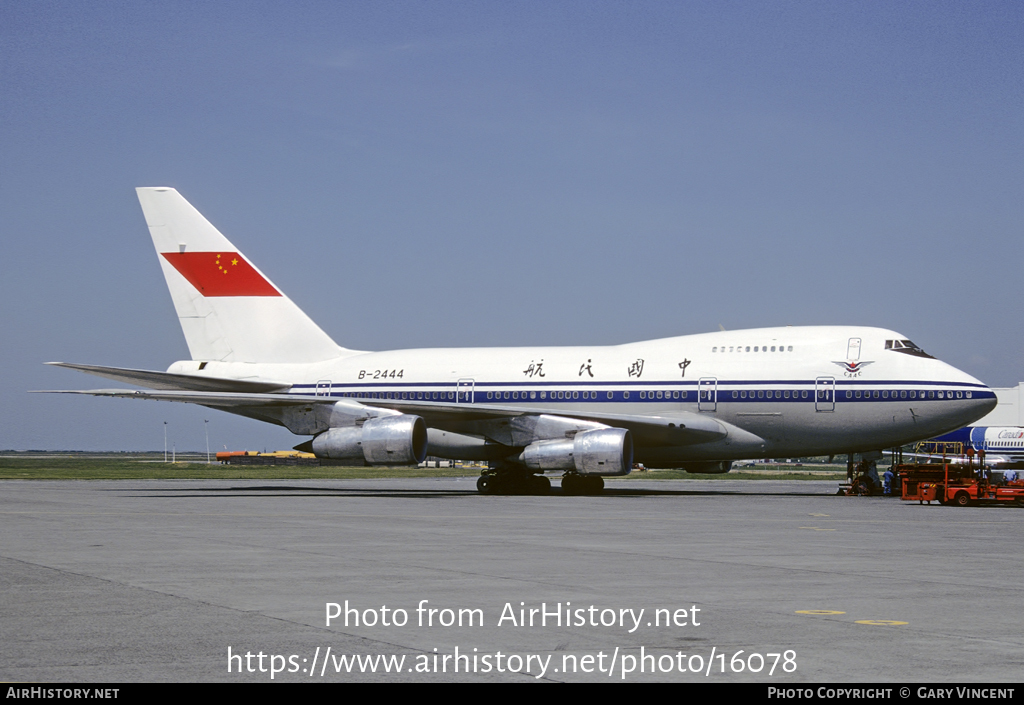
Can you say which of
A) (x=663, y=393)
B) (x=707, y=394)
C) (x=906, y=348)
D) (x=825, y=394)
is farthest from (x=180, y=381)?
(x=906, y=348)

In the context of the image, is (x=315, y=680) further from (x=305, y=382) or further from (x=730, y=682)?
(x=305, y=382)

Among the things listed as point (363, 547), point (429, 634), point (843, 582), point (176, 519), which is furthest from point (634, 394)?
point (429, 634)

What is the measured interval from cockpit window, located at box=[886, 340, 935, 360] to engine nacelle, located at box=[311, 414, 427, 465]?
46.3 feet

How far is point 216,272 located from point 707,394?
18316mm

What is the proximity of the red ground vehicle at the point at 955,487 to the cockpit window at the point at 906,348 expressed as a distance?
10.9ft

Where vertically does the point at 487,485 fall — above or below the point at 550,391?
below

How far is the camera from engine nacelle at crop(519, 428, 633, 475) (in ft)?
106

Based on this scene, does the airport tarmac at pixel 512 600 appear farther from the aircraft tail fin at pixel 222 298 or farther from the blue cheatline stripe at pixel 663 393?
the aircraft tail fin at pixel 222 298

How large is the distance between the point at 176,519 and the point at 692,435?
1736 centimetres

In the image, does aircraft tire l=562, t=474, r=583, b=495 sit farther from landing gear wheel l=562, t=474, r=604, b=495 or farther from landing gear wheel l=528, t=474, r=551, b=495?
landing gear wheel l=528, t=474, r=551, b=495

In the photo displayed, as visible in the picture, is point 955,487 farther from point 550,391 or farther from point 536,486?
point 536,486

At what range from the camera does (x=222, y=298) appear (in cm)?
4119

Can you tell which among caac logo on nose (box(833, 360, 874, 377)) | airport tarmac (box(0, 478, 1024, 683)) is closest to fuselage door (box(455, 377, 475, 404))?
caac logo on nose (box(833, 360, 874, 377))

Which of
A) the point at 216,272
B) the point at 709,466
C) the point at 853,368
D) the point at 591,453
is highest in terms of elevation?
the point at 216,272
